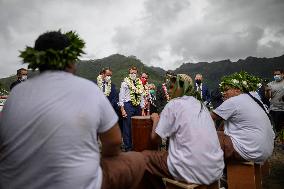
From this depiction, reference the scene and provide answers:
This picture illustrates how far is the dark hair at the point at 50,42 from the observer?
274cm

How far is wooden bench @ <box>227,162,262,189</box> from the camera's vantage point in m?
5.26

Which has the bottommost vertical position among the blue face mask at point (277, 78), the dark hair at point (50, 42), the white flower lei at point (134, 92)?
the white flower lei at point (134, 92)

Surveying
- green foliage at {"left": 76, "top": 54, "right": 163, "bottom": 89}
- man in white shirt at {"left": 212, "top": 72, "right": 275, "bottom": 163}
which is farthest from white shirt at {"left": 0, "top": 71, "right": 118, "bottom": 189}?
green foliage at {"left": 76, "top": 54, "right": 163, "bottom": 89}

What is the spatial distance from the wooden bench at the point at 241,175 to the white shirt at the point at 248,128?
5.7 inches

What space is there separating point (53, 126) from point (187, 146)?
6.63 ft

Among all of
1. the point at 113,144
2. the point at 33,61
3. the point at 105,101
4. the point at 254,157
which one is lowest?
the point at 254,157

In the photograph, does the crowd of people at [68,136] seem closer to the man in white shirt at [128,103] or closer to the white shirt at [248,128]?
the white shirt at [248,128]

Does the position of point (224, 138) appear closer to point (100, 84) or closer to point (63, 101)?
point (63, 101)

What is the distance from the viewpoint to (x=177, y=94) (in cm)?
470

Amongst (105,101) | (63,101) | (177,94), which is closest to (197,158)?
(177,94)

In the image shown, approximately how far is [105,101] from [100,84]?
8.23 metres

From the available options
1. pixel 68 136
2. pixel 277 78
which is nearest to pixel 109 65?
pixel 277 78

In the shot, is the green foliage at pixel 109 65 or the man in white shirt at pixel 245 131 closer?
the man in white shirt at pixel 245 131

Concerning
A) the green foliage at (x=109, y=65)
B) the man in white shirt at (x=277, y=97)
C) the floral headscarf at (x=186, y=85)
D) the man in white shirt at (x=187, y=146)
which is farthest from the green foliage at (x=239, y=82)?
the green foliage at (x=109, y=65)
